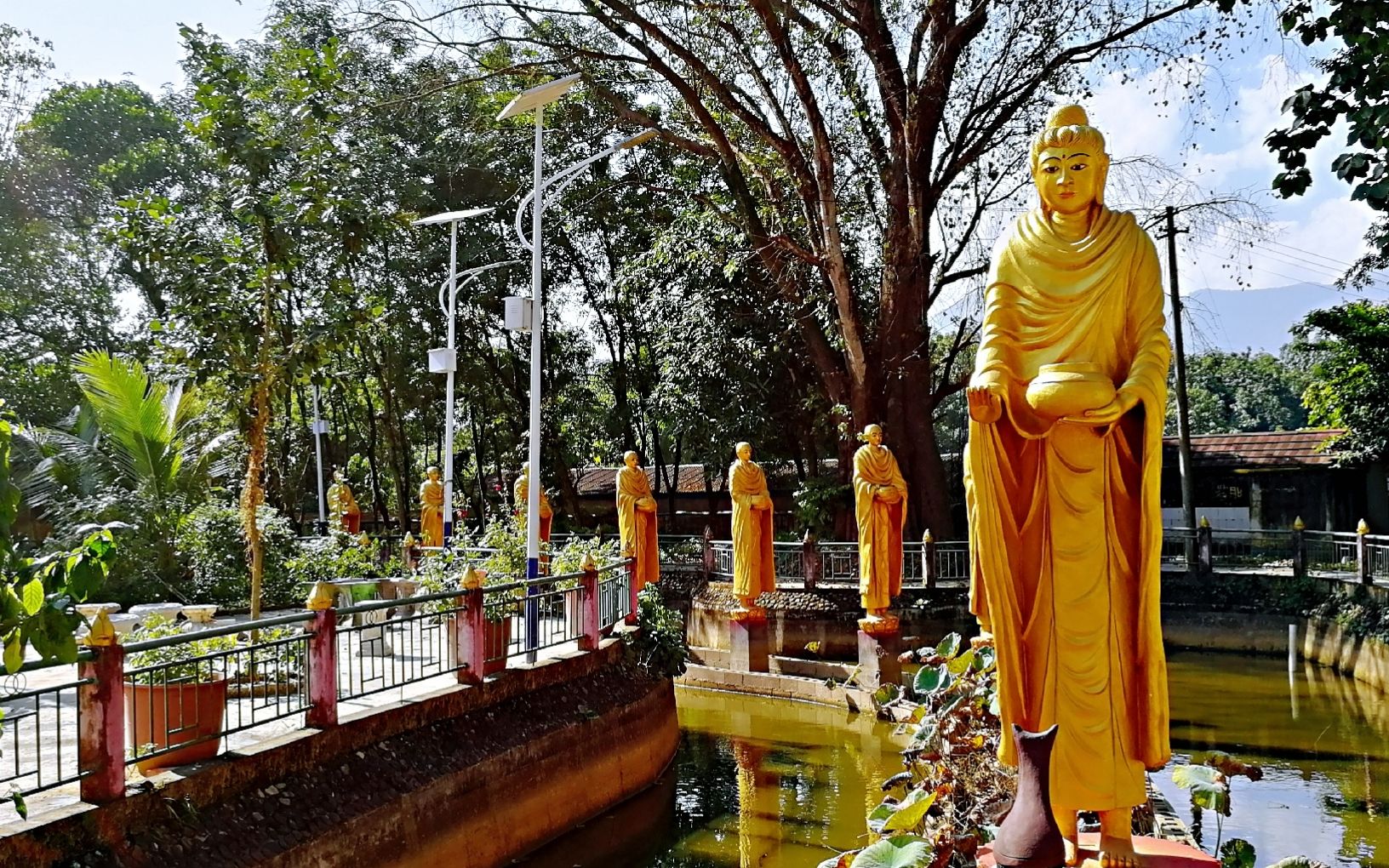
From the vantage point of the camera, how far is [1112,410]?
4320 mm

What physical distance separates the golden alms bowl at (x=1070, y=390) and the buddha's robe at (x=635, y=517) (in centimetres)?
1191

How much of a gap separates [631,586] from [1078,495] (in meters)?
8.79

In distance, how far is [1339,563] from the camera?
18.3m

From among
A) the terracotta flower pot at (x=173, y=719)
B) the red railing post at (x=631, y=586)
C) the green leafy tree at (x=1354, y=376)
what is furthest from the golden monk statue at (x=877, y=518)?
the terracotta flower pot at (x=173, y=719)

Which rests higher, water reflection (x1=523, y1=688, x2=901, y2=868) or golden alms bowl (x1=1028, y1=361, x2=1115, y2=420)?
golden alms bowl (x1=1028, y1=361, x2=1115, y2=420)

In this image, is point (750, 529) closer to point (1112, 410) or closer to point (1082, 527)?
point (1082, 527)

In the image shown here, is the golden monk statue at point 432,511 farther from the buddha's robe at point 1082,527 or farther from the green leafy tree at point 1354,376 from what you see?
the buddha's robe at point 1082,527

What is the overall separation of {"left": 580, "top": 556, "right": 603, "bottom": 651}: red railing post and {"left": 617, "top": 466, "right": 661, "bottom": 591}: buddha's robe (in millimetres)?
5006

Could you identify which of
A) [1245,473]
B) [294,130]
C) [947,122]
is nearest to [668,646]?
[294,130]

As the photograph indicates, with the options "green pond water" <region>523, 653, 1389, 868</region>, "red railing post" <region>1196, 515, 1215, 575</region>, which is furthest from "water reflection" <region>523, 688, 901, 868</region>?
"red railing post" <region>1196, 515, 1215, 575</region>

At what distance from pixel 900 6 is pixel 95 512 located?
13198 millimetres

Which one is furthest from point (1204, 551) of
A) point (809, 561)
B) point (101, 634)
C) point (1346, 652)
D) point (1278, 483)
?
point (101, 634)

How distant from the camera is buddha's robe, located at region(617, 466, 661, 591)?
16141 millimetres

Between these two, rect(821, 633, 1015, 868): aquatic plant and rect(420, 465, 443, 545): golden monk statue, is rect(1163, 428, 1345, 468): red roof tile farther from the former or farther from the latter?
rect(821, 633, 1015, 868): aquatic plant
